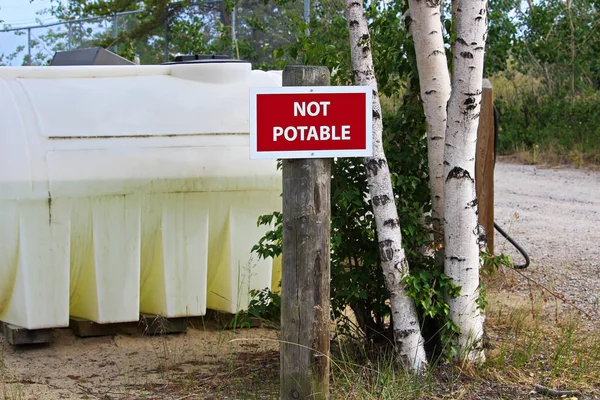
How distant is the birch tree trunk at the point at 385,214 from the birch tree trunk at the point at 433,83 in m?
0.32

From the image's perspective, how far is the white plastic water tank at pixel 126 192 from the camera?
183 inches

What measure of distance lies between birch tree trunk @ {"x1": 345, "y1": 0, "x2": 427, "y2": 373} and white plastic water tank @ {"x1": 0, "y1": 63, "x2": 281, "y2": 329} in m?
1.20

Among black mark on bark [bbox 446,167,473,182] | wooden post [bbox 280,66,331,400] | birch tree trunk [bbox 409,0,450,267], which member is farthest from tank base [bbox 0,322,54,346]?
black mark on bark [bbox 446,167,473,182]

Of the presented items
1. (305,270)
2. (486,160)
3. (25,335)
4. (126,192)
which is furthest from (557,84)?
(305,270)

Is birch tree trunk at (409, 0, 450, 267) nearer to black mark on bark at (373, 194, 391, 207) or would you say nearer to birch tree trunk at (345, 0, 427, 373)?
birch tree trunk at (345, 0, 427, 373)

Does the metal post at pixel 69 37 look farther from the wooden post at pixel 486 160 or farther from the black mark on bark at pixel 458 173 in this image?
the black mark on bark at pixel 458 173

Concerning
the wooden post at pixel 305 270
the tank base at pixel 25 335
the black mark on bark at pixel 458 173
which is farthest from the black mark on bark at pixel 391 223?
the tank base at pixel 25 335

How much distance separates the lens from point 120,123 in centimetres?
484

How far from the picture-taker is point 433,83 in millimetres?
4148

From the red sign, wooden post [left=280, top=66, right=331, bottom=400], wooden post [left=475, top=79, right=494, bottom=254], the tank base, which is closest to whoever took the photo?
the red sign

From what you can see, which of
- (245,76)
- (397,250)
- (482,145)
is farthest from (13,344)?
(482,145)

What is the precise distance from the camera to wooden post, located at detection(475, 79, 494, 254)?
588cm

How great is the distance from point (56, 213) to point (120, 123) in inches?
24.3

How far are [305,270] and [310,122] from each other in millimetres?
576
